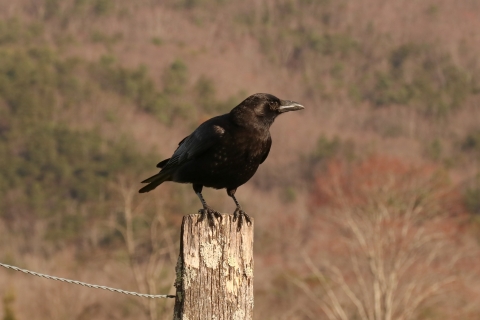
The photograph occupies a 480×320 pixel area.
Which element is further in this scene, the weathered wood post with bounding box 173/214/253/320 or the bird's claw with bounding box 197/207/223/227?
the bird's claw with bounding box 197/207/223/227

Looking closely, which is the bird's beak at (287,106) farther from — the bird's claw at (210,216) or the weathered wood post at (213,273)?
the weathered wood post at (213,273)

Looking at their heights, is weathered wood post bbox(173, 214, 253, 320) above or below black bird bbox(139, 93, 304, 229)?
below

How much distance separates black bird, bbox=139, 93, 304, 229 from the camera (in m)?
6.69

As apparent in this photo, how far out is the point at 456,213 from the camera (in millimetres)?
37906

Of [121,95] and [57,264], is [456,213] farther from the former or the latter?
[121,95]

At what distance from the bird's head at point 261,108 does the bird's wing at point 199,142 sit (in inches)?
8.4

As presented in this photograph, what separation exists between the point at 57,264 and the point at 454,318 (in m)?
23.5

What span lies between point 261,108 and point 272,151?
71.5 meters

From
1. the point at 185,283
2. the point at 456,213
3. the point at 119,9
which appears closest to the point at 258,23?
the point at 119,9

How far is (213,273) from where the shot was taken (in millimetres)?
4738

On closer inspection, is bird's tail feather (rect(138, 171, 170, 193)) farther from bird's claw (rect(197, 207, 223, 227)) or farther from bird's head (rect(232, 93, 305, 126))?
bird's claw (rect(197, 207, 223, 227))

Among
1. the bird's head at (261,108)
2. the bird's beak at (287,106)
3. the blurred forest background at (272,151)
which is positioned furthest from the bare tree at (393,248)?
the bird's head at (261,108)

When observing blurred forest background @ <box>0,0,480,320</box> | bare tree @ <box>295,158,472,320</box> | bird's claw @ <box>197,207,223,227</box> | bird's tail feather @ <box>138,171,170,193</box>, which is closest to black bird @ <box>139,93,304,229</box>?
bird's tail feather @ <box>138,171,170,193</box>

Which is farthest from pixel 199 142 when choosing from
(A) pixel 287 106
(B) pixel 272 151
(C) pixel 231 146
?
(B) pixel 272 151
